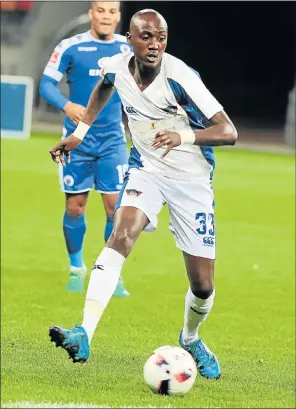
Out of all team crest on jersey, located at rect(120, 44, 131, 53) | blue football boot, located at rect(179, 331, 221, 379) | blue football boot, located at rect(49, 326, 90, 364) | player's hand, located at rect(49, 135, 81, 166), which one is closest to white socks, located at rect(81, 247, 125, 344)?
blue football boot, located at rect(49, 326, 90, 364)

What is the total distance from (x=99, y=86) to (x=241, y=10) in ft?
113

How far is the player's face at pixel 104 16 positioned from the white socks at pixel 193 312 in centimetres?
388

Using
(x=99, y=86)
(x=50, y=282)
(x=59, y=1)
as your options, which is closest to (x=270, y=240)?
(x=50, y=282)

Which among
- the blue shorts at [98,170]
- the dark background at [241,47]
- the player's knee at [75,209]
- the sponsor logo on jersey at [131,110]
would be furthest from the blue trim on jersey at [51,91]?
the dark background at [241,47]

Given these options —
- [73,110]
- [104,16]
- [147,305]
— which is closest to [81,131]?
[73,110]

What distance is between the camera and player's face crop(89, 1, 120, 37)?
1063cm

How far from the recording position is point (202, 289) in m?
7.25

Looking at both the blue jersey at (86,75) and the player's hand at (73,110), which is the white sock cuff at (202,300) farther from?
the blue jersey at (86,75)

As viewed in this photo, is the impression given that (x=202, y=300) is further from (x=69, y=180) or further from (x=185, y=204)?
(x=69, y=180)

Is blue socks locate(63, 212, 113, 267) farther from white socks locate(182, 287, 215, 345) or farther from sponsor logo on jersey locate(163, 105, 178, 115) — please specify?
sponsor logo on jersey locate(163, 105, 178, 115)

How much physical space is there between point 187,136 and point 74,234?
468 cm

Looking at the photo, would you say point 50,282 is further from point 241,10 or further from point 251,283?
point 241,10

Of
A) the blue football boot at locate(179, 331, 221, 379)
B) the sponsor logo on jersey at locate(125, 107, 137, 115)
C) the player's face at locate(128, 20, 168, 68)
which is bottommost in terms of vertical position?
the blue football boot at locate(179, 331, 221, 379)

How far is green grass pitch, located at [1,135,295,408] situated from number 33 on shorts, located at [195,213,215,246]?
815 mm
